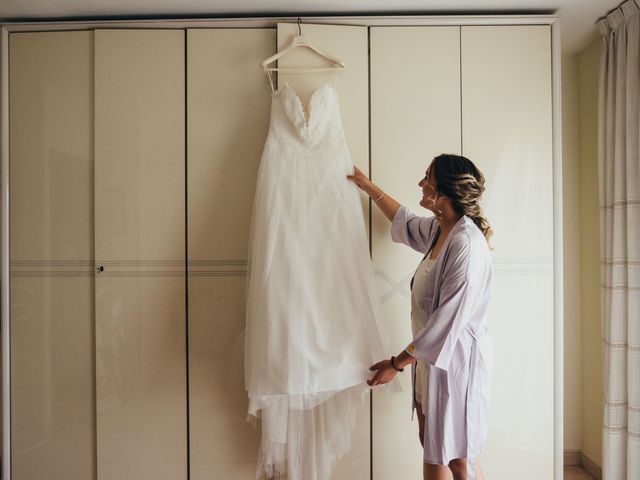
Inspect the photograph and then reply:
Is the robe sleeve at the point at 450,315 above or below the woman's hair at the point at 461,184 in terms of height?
below

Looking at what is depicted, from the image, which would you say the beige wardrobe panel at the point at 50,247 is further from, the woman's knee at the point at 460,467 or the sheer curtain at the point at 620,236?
the sheer curtain at the point at 620,236

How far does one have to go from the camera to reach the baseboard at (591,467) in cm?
241


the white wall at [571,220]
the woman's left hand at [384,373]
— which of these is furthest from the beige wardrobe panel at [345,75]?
the white wall at [571,220]

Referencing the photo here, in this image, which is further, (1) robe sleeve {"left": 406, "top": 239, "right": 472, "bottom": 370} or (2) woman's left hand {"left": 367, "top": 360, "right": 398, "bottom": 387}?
(2) woman's left hand {"left": 367, "top": 360, "right": 398, "bottom": 387}

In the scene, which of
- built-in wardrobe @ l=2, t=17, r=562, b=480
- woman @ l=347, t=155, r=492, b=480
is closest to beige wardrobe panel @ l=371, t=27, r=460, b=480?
built-in wardrobe @ l=2, t=17, r=562, b=480

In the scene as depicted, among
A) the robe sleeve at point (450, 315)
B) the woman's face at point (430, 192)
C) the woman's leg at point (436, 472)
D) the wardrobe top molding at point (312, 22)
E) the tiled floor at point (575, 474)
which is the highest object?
the wardrobe top molding at point (312, 22)

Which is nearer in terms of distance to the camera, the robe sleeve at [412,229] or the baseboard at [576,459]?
the robe sleeve at [412,229]

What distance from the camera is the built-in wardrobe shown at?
81.8 inches

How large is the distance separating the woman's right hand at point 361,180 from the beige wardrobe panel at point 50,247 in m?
1.44

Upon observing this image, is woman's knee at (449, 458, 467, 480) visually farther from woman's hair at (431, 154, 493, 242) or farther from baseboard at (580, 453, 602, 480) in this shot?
baseboard at (580, 453, 602, 480)

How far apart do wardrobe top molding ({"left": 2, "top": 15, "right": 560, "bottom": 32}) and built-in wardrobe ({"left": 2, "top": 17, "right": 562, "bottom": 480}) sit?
0.01 m

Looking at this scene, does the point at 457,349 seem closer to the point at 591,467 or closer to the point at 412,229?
the point at 412,229

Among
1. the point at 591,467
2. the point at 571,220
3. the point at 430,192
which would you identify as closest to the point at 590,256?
the point at 571,220

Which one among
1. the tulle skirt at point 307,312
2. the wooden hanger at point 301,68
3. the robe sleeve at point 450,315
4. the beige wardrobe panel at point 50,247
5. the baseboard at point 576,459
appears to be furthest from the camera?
the baseboard at point 576,459
